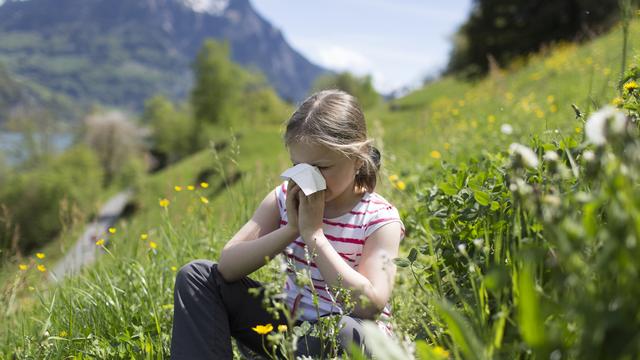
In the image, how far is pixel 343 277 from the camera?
1.73m

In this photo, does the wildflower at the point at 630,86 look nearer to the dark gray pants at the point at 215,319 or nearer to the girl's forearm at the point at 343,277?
the girl's forearm at the point at 343,277

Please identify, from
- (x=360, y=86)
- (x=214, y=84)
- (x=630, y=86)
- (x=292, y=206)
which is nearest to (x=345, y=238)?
(x=292, y=206)

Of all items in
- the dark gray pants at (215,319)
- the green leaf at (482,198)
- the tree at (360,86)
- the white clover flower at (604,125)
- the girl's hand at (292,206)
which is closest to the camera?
the white clover flower at (604,125)

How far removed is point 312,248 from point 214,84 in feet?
120

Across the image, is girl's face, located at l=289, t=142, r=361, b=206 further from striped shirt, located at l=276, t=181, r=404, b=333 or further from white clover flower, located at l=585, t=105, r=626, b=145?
white clover flower, located at l=585, t=105, r=626, b=145

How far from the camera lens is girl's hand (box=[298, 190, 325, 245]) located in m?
1.86

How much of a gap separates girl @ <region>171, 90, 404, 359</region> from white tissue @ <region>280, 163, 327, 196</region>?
2.0 inches

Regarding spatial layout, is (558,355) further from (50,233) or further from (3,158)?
(3,158)

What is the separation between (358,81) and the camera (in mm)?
61188

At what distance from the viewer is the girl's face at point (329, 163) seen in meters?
1.94

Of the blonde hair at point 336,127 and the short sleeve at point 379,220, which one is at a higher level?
the blonde hair at point 336,127

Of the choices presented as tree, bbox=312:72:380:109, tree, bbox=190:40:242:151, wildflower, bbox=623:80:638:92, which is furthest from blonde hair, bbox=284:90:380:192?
tree, bbox=312:72:380:109

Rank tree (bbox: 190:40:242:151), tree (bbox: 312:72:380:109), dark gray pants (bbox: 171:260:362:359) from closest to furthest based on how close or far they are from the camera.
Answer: dark gray pants (bbox: 171:260:362:359), tree (bbox: 190:40:242:151), tree (bbox: 312:72:380:109)

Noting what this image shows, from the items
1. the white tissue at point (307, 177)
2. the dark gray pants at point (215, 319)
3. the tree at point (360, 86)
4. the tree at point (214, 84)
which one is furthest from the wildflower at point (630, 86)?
the tree at point (360, 86)
